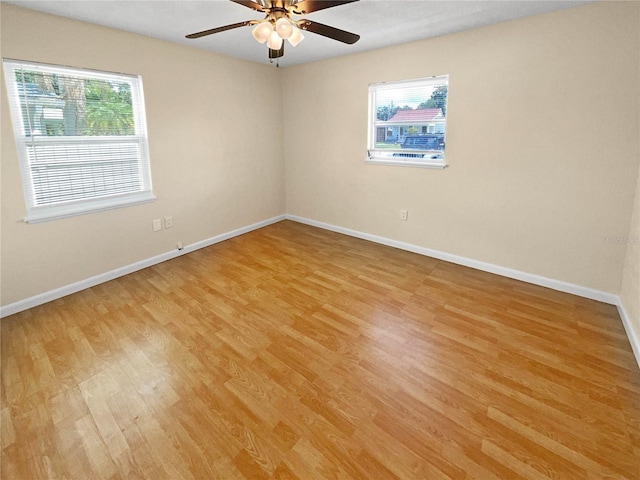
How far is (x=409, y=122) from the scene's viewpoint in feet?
12.2

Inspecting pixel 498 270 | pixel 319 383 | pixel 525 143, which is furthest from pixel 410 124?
pixel 319 383

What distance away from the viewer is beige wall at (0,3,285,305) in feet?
8.47

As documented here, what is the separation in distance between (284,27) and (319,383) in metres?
2.07

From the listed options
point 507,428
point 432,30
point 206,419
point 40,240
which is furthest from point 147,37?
point 507,428

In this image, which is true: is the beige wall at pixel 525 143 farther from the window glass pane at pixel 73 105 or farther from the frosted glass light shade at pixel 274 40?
the window glass pane at pixel 73 105

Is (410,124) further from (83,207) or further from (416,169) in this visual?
(83,207)

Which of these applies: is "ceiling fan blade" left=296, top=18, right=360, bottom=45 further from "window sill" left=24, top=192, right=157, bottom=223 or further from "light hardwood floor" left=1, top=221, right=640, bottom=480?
"window sill" left=24, top=192, right=157, bottom=223

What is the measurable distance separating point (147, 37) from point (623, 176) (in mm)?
4489

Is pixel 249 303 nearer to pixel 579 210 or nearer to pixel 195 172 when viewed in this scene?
pixel 195 172

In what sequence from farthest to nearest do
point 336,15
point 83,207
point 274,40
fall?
1. point 83,207
2. point 336,15
3. point 274,40

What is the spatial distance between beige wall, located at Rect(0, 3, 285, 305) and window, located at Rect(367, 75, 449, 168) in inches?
66.1

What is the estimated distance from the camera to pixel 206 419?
1674 mm

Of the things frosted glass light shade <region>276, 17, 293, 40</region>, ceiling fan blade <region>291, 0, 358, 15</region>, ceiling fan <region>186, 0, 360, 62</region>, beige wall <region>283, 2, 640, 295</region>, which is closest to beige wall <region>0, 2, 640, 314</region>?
beige wall <region>283, 2, 640, 295</region>

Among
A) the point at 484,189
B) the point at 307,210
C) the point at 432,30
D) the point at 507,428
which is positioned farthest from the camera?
the point at 307,210
